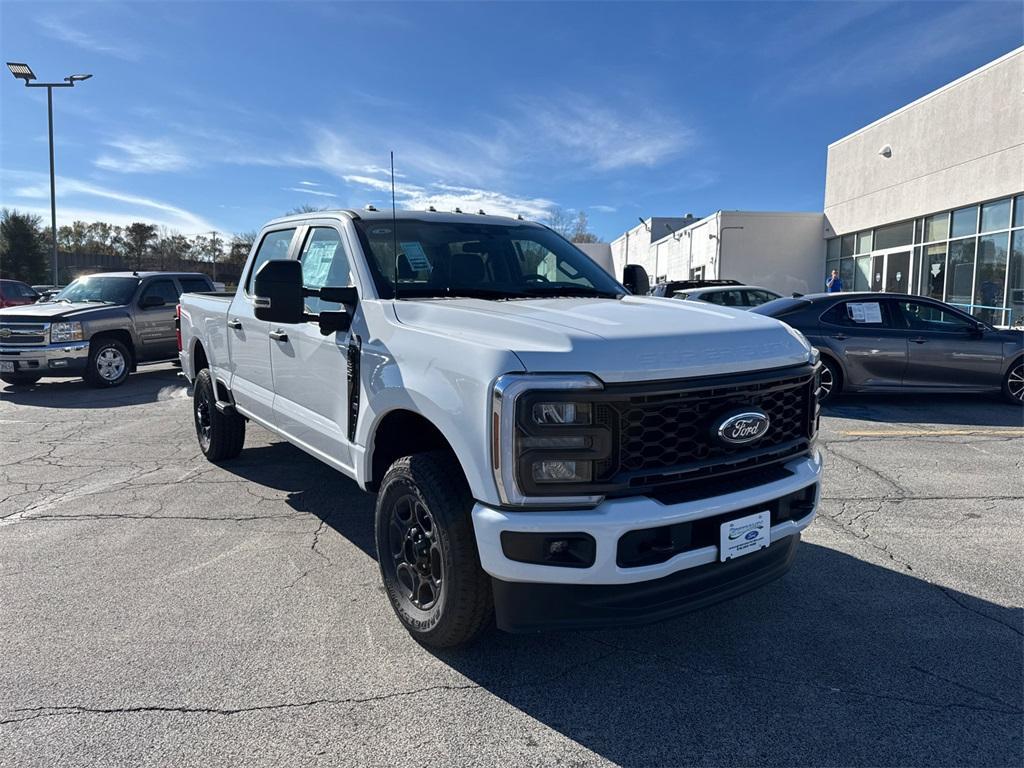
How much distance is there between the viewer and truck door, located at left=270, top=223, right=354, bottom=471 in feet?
12.1

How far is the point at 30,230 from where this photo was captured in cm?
4631

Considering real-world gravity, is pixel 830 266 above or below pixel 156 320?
above

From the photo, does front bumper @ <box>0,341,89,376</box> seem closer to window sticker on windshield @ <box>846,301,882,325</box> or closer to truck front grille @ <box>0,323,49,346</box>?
truck front grille @ <box>0,323,49,346</box>

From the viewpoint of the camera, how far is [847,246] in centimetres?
2442

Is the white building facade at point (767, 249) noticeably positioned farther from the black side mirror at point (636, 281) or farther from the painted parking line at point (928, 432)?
the black side mirror at point (636, 281)

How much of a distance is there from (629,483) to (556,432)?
1.11 feet

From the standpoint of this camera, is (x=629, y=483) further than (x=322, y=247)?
No

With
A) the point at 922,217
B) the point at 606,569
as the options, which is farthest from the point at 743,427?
the point at 922,217

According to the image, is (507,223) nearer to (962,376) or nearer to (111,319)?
(962,376)

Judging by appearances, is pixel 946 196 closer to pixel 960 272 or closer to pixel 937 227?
pixel 937 227

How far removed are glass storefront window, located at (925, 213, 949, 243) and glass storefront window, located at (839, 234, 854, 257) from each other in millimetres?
4641

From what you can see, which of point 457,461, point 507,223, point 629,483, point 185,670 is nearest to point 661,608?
point 629,483

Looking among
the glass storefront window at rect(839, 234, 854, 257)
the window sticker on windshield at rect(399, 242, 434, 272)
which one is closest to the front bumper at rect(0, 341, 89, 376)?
the window sticker on windshield at rect(399, 242, 434, 272)

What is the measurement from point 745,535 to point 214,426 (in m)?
4.79
